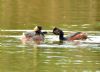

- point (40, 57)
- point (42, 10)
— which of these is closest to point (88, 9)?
point (42, 10)

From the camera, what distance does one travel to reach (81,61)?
15688 millimetres

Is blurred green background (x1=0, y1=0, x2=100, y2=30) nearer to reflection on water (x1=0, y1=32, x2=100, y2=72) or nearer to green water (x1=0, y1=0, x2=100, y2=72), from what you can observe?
green water (x1=0, y1=0, x2=100, y2=72)

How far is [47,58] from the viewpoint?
53.2ft

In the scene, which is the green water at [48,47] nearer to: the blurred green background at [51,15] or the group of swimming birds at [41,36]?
the blurred green background at [51,15]

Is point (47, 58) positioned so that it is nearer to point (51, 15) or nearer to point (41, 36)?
point (41, 36)

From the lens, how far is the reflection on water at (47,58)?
14.6 m

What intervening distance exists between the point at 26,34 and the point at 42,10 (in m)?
12.5

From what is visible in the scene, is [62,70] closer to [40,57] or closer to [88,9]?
[40,57]

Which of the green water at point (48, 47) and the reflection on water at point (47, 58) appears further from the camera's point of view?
the green water at point (48, 47)

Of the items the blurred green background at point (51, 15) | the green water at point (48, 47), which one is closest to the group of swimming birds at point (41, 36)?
the green water at point (48, 47)

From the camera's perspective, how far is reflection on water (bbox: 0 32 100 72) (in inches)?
576

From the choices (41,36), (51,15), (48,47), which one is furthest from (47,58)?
(51,15)

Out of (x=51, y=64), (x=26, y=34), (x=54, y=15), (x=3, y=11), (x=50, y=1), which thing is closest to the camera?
(x=51, y=64)

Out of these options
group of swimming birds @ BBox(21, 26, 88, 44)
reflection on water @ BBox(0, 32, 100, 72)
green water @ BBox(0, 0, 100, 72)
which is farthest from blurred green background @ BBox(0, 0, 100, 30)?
reflection on water @ BBox(0, 32, 100, 72)
